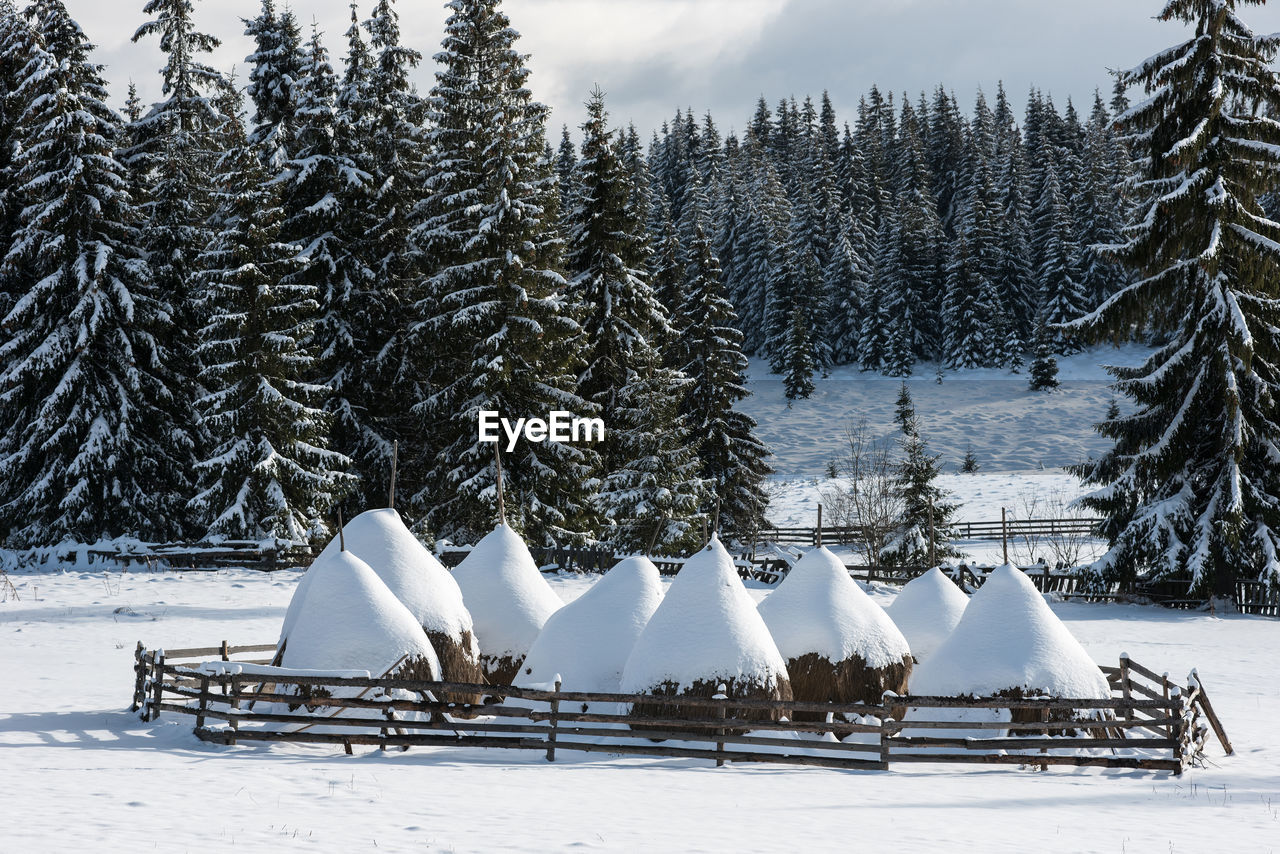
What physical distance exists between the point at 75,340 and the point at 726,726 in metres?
24.9

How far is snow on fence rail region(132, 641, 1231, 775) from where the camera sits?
45.3 feet

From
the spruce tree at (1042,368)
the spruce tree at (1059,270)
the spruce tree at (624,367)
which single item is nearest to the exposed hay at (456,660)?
the spruce tree at (624,367)

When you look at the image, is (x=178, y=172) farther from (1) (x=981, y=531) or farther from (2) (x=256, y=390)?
(1) (x=981, y=531)

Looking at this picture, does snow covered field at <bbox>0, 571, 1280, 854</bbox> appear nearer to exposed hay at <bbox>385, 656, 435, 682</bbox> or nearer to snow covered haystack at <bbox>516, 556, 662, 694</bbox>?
exposed hay at <bbox>385, 656, 435, 682</bbox>

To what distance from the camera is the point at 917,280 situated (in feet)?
265

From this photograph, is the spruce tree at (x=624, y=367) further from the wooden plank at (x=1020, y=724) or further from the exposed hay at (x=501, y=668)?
the wooden plank at (x=1020, y=724)

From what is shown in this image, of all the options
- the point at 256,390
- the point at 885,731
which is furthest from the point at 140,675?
the point at 256,390

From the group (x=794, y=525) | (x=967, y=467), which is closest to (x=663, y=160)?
(x=967, y=467)

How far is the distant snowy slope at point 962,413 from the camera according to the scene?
6625 cm

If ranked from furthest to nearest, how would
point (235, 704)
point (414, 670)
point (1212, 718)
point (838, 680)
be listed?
point (838, 680), point (414, 670), point (1212, 718), point (235, 704)

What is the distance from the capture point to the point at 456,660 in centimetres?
1596

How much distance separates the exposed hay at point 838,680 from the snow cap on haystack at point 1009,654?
0.71 meters

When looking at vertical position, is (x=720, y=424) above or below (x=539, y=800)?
above

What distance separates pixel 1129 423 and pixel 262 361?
2329 centimetres
